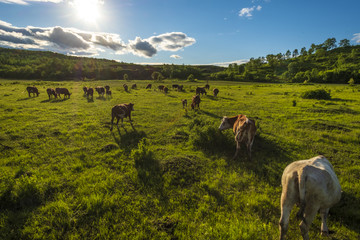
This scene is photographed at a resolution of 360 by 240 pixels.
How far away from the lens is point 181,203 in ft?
15.8

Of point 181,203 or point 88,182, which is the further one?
point 88,182

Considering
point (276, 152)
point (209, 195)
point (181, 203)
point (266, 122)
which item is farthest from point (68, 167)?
point (266, 122)

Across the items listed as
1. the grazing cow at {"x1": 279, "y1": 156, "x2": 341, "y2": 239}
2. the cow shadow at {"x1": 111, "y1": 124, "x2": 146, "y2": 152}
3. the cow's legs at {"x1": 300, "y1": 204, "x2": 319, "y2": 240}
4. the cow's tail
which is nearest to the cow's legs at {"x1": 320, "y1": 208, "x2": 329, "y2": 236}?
the grazing cow at {"x1": 279, "y1": 156, "x2": 341, "y2": 239}

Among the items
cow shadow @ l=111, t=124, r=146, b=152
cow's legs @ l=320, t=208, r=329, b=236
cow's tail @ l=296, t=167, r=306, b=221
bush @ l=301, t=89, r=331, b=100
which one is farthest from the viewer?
bush @ l=301, t=89, r=331, b=100

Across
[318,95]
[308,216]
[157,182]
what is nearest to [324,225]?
[308,216]

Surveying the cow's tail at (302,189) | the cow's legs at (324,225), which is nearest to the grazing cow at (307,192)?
the cow's tail at (302,189)

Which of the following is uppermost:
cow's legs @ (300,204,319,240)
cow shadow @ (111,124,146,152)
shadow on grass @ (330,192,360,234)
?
cow's legs @ (300,204,319,240)

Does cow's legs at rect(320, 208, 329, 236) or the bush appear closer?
cow's legs at rect(320, 208, 329, 236)

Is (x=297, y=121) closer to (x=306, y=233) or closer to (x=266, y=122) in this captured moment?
(x=266, y=122)

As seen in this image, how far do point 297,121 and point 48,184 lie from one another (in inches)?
634

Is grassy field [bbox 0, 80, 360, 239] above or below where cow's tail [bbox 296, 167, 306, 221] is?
below

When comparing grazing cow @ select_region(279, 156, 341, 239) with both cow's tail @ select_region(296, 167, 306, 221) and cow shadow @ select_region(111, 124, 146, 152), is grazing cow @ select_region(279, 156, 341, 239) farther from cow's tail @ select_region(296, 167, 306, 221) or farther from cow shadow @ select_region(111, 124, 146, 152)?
cow shadow @ select_region(111, 124, 146, 152)

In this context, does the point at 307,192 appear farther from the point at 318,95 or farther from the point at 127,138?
the point at 318,95

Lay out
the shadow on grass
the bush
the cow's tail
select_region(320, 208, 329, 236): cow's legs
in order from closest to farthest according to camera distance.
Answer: the cow's tail < select_region(320, 208, 329, 236): cow's legs < the shadow on grass < the bush
